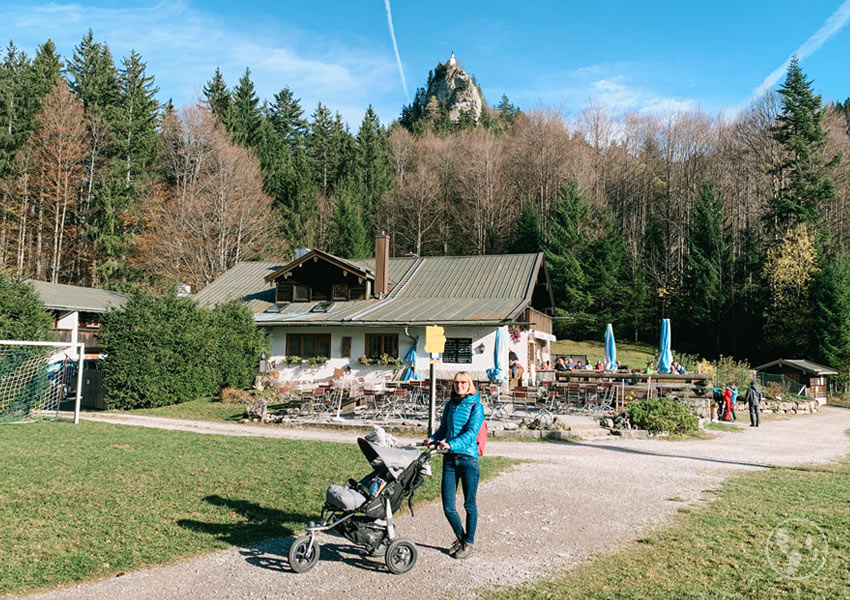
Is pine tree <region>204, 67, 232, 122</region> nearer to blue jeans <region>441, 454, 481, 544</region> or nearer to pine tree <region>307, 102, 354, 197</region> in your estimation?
pine tree <region>307, 102, 354, 197</region>

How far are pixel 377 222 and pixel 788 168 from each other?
101 ft

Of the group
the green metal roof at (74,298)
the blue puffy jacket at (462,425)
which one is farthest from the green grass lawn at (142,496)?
the green metal roof at (74,298)

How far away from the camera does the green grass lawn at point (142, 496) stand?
5062 millimetres

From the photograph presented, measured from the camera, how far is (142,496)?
272 inches

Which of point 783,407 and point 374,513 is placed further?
point 783,407

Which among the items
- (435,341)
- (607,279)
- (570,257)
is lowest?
(435,341)

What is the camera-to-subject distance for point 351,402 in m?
17.5

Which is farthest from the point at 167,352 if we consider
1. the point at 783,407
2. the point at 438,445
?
the point at 783,407

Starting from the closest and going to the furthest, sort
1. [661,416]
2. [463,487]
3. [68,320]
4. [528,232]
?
1. [463,487]
2. [661,416]
3. [68,320]
4. [528,232]

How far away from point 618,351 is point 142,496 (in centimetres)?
3638

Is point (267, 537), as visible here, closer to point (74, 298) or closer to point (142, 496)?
point (142, 496)

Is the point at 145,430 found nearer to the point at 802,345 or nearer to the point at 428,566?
the point at 428,566

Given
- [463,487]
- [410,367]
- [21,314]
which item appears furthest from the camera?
[410,367]

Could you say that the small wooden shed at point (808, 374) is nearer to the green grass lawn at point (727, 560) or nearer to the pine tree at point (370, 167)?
the green grass lawn at point (727, 560)
